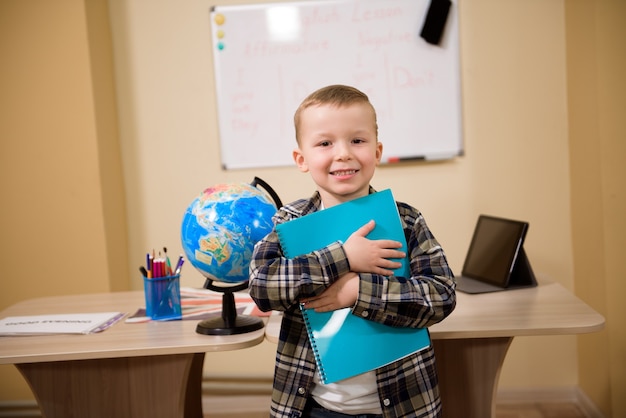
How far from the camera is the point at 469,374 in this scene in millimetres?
Answer: 1940

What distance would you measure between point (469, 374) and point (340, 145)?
96 centimetres

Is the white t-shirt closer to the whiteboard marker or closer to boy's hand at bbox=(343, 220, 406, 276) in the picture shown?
boy's hand at bbox=(343, 220, 406, 276)

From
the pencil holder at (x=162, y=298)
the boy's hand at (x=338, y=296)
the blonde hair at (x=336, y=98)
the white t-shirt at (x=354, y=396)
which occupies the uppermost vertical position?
the blonde hair at (x=336, y=98)

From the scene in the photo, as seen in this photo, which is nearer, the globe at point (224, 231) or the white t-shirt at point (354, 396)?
the white t-shirt at point (354, 396)

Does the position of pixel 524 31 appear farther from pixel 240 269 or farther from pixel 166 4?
pixel 240 269

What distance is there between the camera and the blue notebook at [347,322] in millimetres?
1360

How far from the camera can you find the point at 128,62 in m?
3.29

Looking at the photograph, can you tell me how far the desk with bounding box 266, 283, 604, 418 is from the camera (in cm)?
179

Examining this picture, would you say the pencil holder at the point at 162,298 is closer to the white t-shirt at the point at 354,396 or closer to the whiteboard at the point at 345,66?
the white t-shirt at the point at 354,396

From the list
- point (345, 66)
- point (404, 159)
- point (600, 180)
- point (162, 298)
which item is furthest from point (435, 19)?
point (162, 298)

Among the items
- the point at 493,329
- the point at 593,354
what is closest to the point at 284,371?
the point at 493,329

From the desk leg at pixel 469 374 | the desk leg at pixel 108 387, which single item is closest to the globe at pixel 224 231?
the desk leg at pixel 108 387

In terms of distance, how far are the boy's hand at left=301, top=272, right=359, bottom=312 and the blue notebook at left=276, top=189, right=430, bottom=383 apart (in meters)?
0.02

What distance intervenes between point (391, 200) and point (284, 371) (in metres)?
0.45
